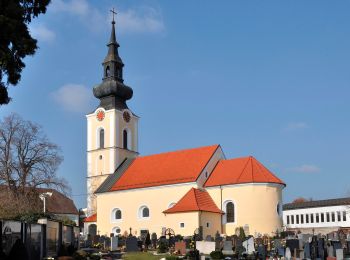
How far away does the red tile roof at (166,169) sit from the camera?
45.3 meters

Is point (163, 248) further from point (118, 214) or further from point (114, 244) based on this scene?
point (118, 214)

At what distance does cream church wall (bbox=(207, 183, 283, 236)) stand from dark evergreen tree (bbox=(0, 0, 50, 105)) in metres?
29.4

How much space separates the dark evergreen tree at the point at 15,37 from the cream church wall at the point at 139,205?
92.9 feet

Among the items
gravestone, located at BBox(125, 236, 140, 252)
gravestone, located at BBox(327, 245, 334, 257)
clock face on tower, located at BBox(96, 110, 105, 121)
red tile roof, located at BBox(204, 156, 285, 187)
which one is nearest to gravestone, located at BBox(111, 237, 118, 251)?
gravestone, located at BBox(125, 236, 140, 252)

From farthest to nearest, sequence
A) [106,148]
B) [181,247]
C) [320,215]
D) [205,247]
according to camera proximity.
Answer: [320,215], [106,148], [181,247], [205,247]

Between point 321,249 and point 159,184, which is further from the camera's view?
point 159,184

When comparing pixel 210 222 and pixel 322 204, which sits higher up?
pixel 322 204

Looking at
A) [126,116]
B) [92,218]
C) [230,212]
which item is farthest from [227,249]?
[126,116]

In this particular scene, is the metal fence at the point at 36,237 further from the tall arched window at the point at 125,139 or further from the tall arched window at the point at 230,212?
the tall arched window at the point at 125,139

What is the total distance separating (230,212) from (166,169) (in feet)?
24.3

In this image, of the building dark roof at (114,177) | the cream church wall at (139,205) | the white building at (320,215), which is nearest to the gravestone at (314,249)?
the cream church wall at (139,205)

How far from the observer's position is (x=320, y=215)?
243 ft

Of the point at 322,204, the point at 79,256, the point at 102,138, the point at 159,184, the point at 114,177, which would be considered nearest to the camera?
the point at 79,256

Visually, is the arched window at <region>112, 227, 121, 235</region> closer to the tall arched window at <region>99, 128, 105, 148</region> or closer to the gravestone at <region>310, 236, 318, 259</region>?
the tall arched window at <region>99, 128, 105, 148</region>
